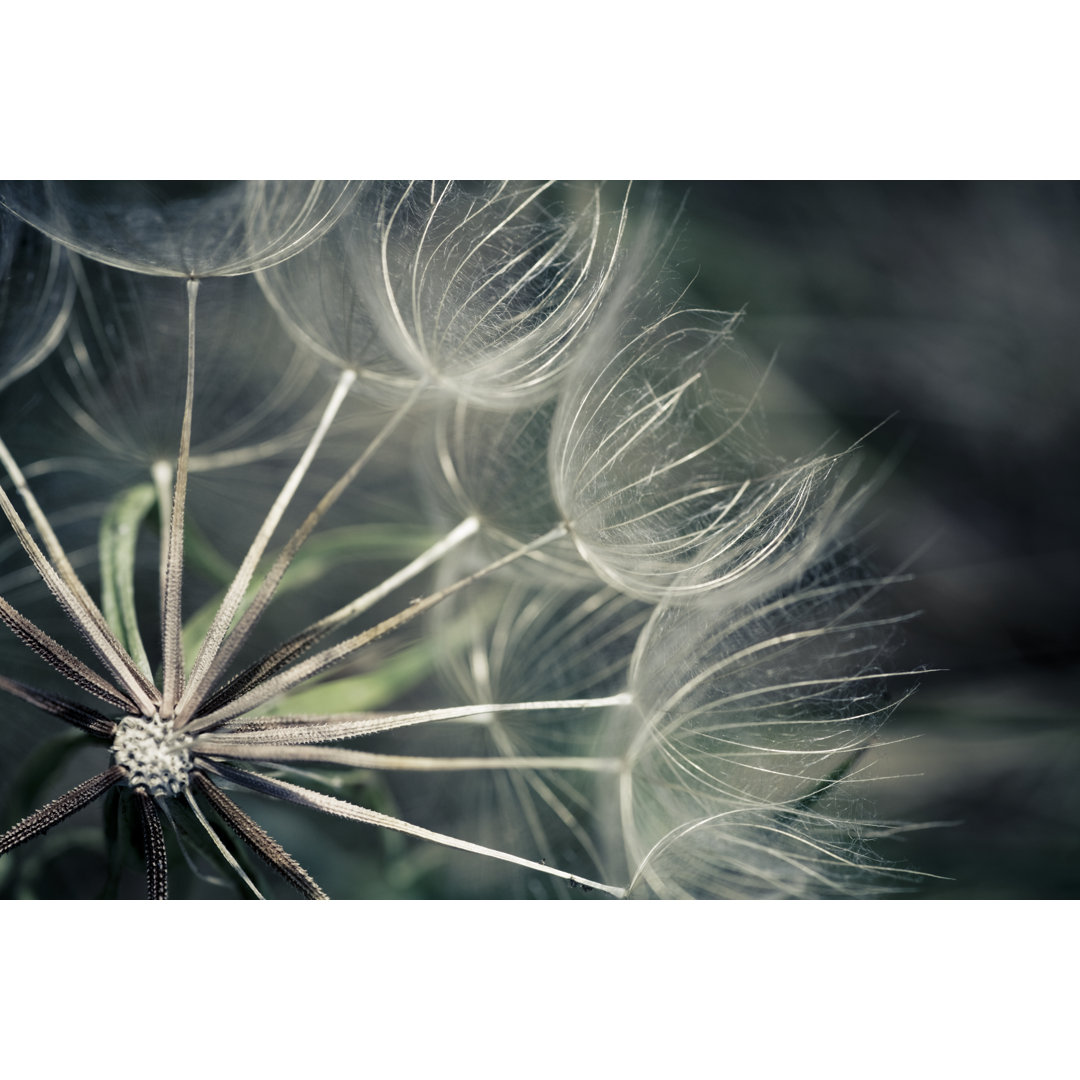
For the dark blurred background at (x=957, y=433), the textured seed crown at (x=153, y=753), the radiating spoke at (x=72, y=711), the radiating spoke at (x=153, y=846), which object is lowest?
the radiating spoke at (x=153, y=846)

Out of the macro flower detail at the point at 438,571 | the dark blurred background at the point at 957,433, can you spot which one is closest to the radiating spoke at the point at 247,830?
the macro flower detail at the point at 438,571

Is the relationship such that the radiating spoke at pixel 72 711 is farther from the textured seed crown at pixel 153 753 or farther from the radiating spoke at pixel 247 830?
the radiating spoke at pixel 247 830

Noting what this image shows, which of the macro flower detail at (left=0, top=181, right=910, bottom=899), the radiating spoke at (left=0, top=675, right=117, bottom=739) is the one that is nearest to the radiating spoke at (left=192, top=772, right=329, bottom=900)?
the macro flower detail at (left=0, top=181, right=910, bottom=899)

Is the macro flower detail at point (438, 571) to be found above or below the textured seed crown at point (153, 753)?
above

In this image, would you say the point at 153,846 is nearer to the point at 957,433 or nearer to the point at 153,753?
the point at 153,753

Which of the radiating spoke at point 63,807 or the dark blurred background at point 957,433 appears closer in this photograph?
the radiating spoke at point 63,807

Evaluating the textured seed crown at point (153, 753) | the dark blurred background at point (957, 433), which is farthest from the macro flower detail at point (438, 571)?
the dark blurred background at point (957, 433)

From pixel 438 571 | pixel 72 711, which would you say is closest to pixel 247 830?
pixel 72 711
